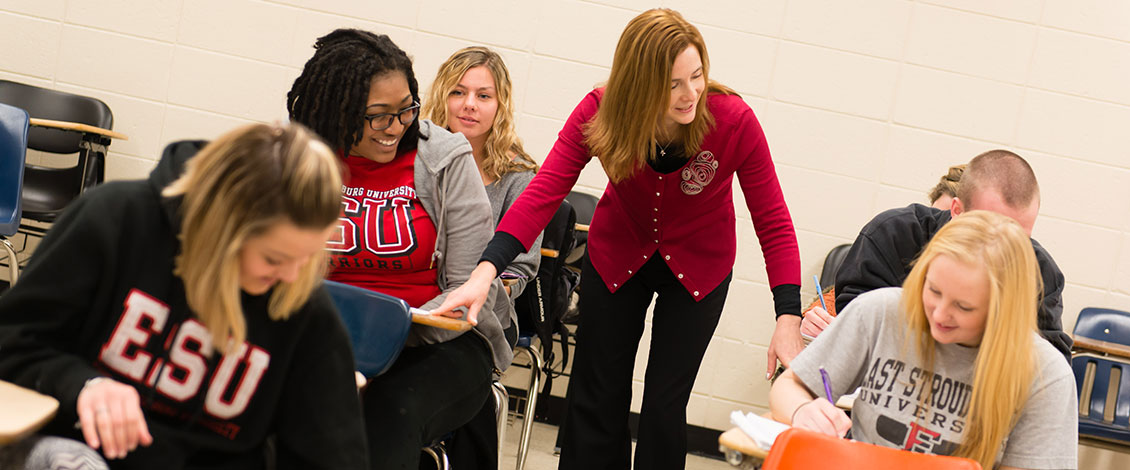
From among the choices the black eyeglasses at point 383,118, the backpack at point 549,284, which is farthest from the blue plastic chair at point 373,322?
the backpack at point 549,284

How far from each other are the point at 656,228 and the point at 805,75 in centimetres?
181

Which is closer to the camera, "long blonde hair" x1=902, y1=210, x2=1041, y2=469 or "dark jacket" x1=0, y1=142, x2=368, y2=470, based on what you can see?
"dark jacket" x1=0, y1=142, x2=368, y2=470

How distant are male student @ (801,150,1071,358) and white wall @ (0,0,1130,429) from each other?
1290 millimetres

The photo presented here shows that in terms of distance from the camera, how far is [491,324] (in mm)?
2043

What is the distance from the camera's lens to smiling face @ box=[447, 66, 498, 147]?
2826 mm

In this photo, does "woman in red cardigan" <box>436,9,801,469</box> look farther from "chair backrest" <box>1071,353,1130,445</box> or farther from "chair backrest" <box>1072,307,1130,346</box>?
"chair backrest" <box>1072,307,1130,346</box>

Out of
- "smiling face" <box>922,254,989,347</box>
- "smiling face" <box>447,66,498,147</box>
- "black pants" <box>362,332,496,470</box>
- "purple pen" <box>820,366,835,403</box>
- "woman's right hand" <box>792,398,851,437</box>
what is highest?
"smiling face" <box>447,66,498,147</box>

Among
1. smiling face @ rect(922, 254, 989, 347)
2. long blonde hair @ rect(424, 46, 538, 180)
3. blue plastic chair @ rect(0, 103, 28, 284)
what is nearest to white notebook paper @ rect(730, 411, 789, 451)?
smiling face @ rect(922, 254, 989, 347)

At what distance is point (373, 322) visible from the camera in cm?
169

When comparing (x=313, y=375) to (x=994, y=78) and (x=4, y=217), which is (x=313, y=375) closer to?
(x=4, y=217)

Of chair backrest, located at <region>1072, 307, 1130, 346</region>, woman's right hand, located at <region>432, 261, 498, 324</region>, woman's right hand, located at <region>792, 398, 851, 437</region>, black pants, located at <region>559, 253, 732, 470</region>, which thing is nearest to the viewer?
woman's right hand, located at <region>792, 398, 851, 437</region>

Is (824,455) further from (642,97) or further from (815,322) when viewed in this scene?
(815,322)

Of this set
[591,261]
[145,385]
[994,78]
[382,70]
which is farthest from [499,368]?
[994,78]

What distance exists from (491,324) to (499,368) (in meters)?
0.15
